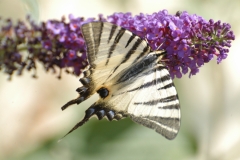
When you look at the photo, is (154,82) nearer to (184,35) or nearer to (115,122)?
(184,35)

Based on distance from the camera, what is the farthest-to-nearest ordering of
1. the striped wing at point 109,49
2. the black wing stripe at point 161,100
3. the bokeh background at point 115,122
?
the bokeh background at point 115,122 < the black wing stripe at point 161,100 < the striped wing at point 109,49

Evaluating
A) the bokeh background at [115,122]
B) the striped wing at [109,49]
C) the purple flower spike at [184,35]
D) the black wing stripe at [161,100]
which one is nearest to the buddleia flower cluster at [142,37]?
the purple flower spike at [184,35]

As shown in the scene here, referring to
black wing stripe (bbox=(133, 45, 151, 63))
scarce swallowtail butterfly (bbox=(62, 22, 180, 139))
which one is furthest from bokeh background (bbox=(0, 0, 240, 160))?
black wing stripe (bbox=(133, 45, 151, 63))

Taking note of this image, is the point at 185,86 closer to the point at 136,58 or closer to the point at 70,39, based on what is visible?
the point at 136,58

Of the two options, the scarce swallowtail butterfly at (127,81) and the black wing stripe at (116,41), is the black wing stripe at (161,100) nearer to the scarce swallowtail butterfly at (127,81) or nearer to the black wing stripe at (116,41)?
the scarce swallowtail butterfly at (127,81)

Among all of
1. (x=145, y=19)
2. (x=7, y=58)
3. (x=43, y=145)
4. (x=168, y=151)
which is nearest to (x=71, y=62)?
(x=7, y=58)
